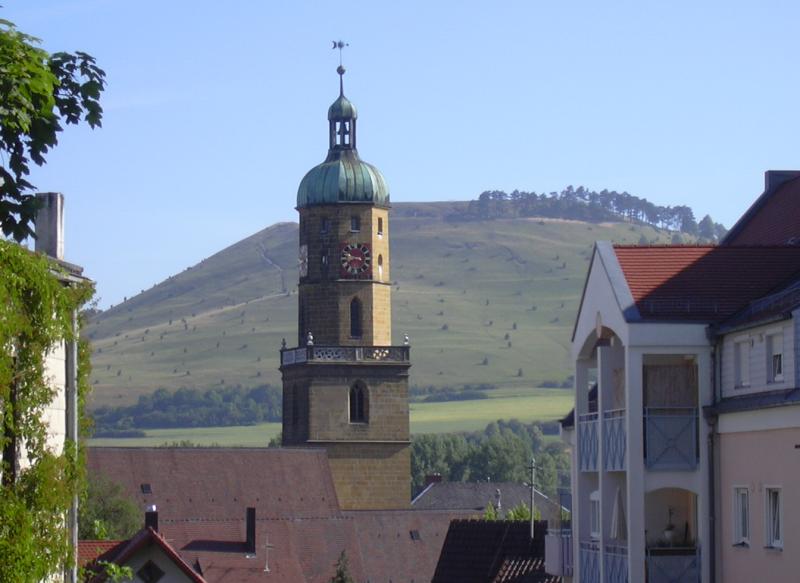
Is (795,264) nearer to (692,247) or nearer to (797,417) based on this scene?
(692,247)

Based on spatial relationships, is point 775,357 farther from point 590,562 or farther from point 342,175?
point 342,175

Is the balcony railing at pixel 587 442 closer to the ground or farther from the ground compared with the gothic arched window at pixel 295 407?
closer to the ground

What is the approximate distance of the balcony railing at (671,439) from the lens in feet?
100

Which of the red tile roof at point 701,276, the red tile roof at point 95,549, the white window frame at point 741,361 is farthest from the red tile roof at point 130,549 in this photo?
the white window frame at point 741,361

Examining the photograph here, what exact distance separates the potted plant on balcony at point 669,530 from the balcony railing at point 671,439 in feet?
3.17

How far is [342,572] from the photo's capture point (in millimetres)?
80812

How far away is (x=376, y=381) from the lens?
10031cm

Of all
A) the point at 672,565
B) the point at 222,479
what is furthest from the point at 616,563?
the point at 222,479

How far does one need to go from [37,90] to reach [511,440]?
155112 millimetres

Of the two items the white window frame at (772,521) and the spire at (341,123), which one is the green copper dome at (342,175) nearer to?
the spire at (341,123)

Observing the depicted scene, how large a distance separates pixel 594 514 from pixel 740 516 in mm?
4909

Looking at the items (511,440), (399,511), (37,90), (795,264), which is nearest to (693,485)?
(795,264)

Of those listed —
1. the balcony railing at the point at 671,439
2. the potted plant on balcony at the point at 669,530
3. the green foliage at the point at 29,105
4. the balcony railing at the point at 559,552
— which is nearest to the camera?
the green foliage at the point at 29,105

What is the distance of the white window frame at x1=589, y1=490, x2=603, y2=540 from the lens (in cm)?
3347
